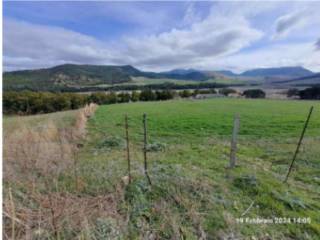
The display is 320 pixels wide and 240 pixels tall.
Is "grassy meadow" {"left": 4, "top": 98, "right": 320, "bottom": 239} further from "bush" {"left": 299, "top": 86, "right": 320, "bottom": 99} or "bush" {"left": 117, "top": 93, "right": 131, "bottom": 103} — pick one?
"bush" {"left": 299, "top": 86, "right": 320, "bottom": 99}

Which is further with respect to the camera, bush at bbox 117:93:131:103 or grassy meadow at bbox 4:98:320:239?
bush at bbox 117:93:131:103

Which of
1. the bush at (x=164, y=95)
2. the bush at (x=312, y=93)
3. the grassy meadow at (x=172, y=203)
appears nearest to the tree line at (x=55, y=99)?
the bush at (x=164, y=95)

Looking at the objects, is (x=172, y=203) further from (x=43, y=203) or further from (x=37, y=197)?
(x=37, y=197)

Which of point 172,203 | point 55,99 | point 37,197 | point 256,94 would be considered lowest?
point 256,94

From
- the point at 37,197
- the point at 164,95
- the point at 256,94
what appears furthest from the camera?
the point at 256,94

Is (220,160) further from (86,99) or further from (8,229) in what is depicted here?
(86,99)

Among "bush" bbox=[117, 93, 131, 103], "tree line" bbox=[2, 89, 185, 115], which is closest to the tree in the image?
"tree line" bbox=[2, 89, 185, 115]

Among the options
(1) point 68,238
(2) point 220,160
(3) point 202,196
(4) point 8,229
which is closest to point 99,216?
(1) point 68,238

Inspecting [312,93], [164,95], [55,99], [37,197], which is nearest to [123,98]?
[164,95]

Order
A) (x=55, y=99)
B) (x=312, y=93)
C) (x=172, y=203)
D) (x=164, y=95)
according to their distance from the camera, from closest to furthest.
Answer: (x=172, y=203) < (x=55, y=99) < (x=312, y=93) < (x=164, y=95)

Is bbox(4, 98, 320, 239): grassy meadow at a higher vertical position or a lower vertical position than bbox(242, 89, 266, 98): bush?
higher

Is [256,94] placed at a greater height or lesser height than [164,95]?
lesser

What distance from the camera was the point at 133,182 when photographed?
152 inches

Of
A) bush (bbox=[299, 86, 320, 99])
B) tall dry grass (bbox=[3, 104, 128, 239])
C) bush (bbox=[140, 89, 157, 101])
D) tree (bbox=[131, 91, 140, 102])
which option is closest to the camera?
tall dry grass (bbox=[3, 104, 128, 239])
